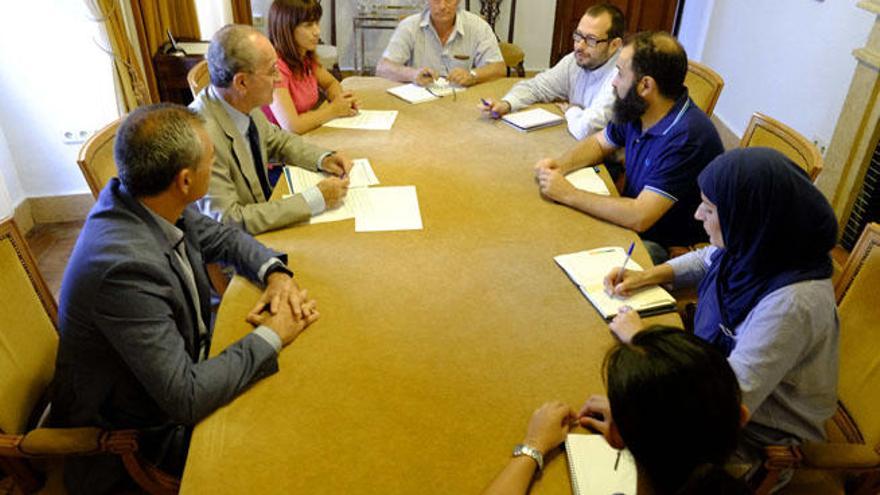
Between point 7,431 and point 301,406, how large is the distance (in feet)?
2.13

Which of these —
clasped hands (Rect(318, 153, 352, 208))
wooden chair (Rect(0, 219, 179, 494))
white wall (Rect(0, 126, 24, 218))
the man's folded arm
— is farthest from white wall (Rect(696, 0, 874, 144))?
white wall (Rect(0, 126, 24, 218))

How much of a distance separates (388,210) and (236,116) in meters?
0.64

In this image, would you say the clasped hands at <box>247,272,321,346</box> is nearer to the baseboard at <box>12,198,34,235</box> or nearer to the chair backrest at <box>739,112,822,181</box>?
the chair backrest at <box>739,112,822,181</box>

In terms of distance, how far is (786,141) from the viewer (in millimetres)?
2080

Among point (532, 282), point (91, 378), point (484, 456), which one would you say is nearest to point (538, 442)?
point (484, 456)

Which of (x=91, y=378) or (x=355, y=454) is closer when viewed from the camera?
(x=355, y=454)

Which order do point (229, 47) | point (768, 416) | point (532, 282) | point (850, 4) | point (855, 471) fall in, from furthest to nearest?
point (850, 4), point (229, 47), point (532, 282), point (768, 416), point (855, 471)

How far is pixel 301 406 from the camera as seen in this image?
1.19m

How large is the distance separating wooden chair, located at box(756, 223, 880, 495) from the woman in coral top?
6.55ft

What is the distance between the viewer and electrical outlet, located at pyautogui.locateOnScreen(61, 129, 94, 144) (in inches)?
125

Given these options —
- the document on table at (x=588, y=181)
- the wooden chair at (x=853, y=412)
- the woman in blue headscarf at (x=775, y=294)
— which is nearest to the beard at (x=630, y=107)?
the document on table at (x=588, y=181)

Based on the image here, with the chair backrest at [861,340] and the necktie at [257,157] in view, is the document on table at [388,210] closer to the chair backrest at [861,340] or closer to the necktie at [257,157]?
the necktie at [257,157]

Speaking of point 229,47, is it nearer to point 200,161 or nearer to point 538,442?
point 200,161

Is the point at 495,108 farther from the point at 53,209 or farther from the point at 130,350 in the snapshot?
the point at 53,209
